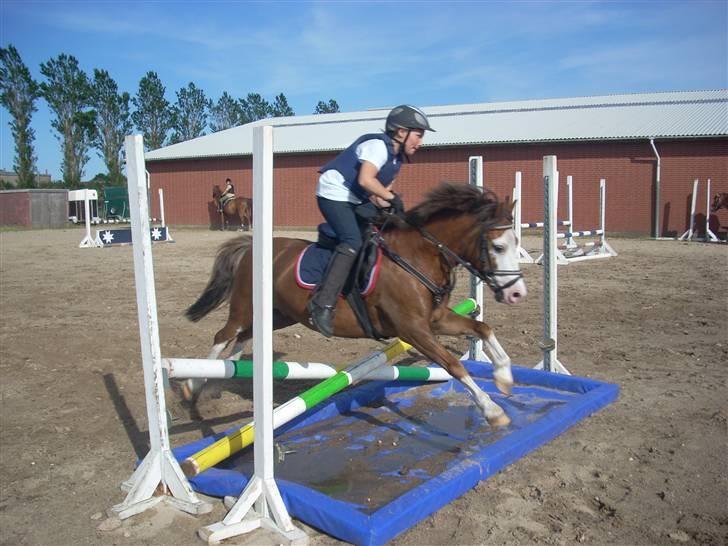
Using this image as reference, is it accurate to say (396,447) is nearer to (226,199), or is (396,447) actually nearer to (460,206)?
(460,206)

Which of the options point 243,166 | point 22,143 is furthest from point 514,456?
point 22,143

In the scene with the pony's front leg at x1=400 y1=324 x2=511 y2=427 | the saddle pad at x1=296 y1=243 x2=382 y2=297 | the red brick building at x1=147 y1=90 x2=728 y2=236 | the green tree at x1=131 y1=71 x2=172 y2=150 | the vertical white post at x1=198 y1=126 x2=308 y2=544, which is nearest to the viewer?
the vertical white post at x1=198 y1=126 x2=308 y2=544

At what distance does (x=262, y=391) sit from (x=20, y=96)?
52.0 m

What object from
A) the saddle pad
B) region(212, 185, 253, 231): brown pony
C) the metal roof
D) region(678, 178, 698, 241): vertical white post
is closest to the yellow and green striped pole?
the saddle pad

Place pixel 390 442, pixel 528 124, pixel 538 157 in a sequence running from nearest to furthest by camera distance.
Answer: pixel 390 442
pixel 538 157
pixel 528 124

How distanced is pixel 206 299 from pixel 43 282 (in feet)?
25.2

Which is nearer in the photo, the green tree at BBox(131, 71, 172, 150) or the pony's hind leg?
the pony's hind leg

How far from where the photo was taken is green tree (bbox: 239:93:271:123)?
79.1 metres

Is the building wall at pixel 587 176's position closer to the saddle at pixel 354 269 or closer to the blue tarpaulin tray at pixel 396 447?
the blue tarpaulin tray at pixel 396 447

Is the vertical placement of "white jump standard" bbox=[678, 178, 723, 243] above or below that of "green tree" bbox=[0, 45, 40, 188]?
below

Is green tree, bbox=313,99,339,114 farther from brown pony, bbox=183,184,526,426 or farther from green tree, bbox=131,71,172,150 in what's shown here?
brown pony, bbox=183,184,526,426

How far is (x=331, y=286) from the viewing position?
4438mm

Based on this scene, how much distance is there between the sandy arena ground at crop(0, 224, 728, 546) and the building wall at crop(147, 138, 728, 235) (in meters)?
12.2

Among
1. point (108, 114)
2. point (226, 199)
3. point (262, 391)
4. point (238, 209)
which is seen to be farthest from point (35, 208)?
point (262, 391)
